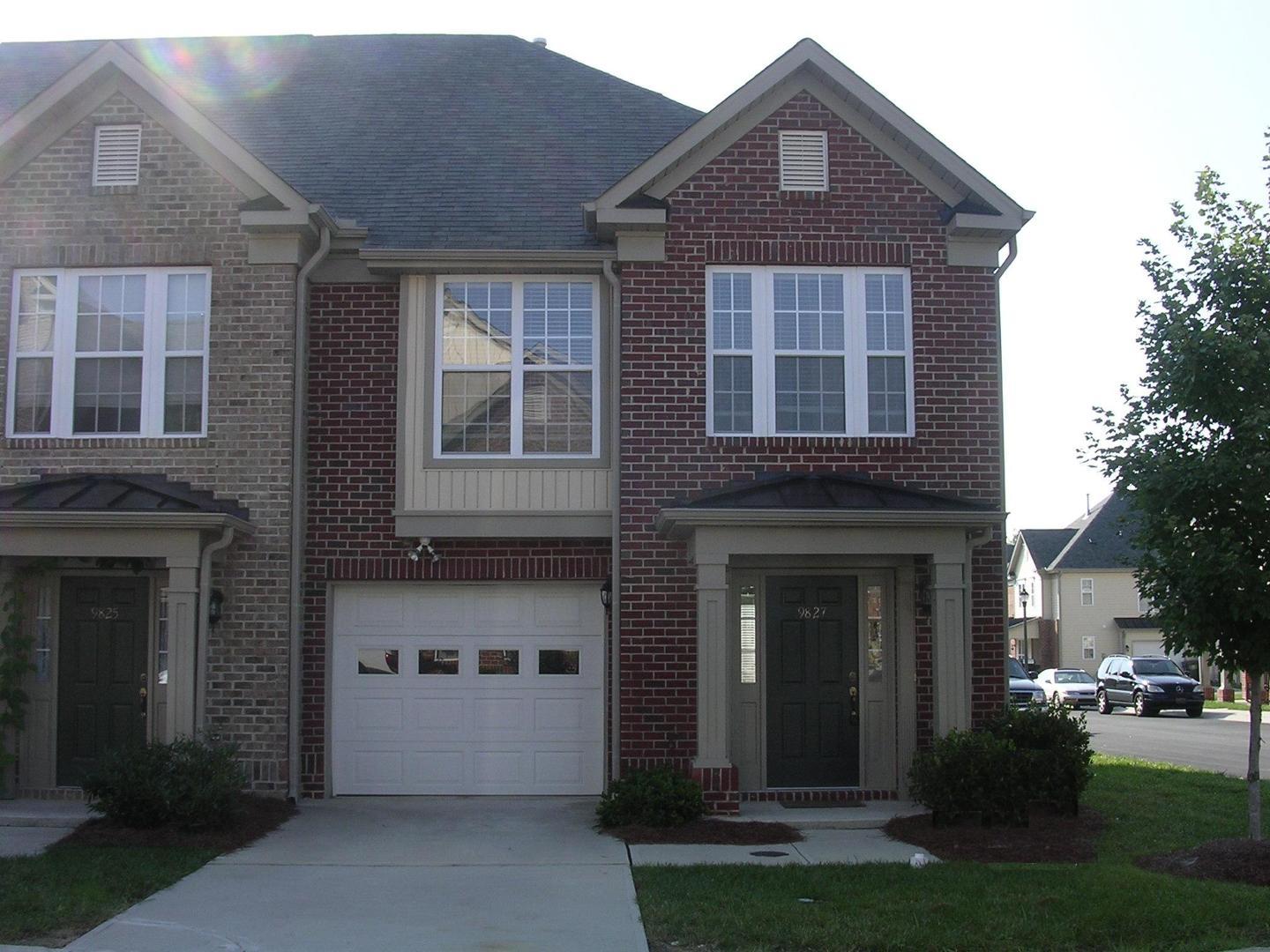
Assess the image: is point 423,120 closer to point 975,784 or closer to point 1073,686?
point 975,784

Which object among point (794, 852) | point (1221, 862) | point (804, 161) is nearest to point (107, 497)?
point (794, 852)

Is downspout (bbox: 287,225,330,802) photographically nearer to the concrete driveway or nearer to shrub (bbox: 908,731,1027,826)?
the concrete driveway

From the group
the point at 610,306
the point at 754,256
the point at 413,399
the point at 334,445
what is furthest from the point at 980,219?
the point at 334,445

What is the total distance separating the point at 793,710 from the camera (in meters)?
13.1

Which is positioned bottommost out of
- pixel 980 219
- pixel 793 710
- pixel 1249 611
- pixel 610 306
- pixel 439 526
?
pixel 793 710

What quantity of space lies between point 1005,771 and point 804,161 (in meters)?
6.28

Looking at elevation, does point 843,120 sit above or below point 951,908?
above

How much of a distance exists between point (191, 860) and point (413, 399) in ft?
16.4

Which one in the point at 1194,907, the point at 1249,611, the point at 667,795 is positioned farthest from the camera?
the point at 667,795

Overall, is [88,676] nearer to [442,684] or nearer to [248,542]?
[248,542]

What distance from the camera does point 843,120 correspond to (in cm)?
1340

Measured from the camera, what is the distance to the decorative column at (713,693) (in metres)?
11.9

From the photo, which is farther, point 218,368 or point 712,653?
point 218,368

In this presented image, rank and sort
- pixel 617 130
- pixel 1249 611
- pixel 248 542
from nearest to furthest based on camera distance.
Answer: pixel 1249 611
pixel 248 542
pixel 617 130
